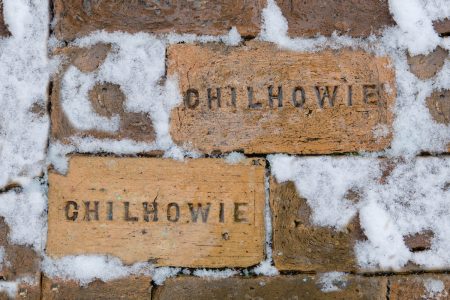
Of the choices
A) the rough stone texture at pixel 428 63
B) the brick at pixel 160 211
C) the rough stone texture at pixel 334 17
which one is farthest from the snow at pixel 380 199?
the rough stone texture at pixel 334 17

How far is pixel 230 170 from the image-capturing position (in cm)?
139

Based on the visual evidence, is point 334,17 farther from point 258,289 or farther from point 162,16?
point 258,289

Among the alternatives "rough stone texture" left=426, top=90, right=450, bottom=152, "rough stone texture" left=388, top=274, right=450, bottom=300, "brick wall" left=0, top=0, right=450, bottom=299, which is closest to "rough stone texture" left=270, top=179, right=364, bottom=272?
"brick wall" left=0, top=0, right=450, bottom=299

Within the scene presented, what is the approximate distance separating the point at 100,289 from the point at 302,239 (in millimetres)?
618

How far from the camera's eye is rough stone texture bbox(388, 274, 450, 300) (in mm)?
1388

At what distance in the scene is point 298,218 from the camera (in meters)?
1.40

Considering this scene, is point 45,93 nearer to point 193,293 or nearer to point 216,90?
point 216,90

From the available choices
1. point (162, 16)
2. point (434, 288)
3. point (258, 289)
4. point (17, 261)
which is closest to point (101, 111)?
point (162, 16)

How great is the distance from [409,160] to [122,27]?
95 centimetres

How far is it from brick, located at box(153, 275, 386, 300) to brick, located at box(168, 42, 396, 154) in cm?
39

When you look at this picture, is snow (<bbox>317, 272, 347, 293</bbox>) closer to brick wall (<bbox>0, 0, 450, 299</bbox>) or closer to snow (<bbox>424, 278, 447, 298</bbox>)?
brick wall (<bbox>0, 0, 450, 299</bbox>)

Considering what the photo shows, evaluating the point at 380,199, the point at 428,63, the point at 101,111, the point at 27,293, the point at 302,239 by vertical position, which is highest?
the point at 428,63

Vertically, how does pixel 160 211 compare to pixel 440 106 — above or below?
below

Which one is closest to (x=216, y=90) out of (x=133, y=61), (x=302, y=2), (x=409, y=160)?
(x=133, y=61)
